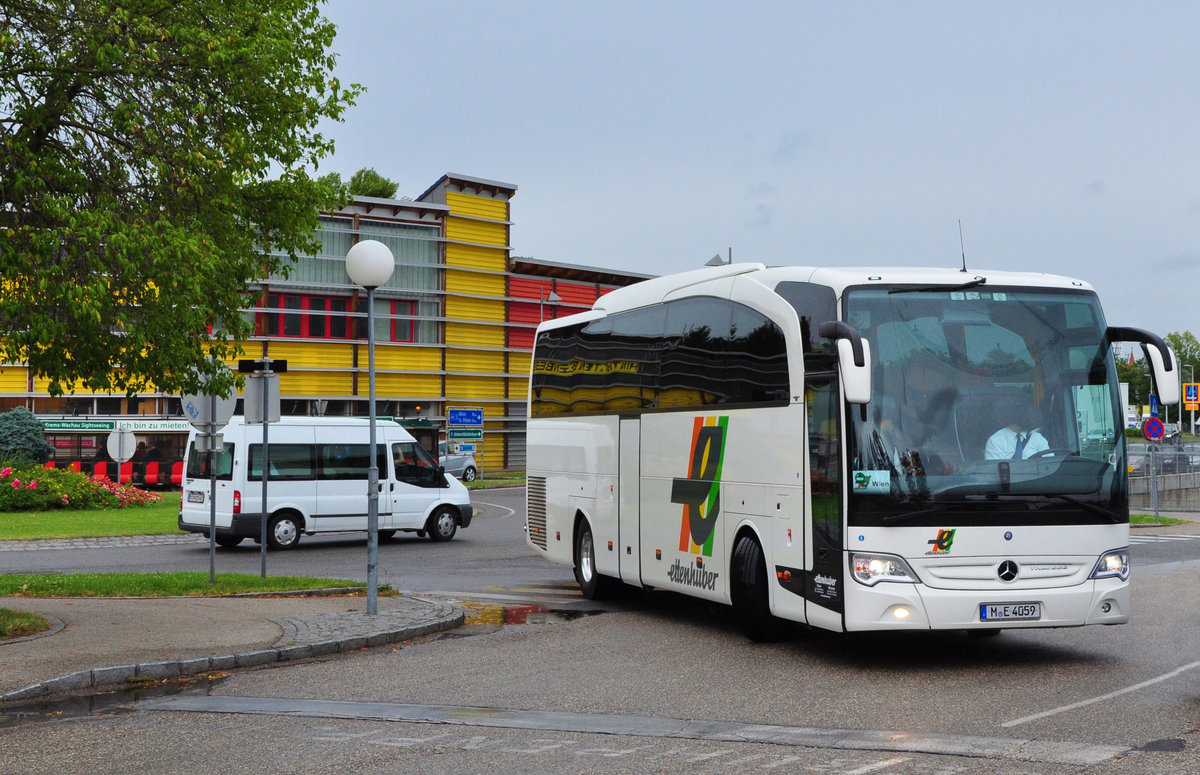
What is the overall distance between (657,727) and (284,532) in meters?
17.5

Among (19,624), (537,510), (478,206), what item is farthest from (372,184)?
(19,624)

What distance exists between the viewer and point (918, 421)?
10.4 meters

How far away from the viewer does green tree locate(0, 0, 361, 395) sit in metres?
11.2

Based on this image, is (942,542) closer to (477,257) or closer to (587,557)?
(587,557)

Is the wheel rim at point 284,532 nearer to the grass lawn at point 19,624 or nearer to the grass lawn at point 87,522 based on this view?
the grass lawn at point 87,522

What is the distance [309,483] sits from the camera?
971 inches

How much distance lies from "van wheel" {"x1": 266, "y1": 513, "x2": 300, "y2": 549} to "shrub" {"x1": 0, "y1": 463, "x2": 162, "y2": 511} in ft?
43.8

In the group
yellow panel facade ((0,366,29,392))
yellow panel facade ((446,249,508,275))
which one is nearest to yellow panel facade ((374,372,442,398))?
yellow panel facade ((446,249,508,275))

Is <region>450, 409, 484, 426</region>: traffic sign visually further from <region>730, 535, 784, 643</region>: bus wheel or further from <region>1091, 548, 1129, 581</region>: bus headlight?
<region>1091, 548, 1129, 581</region>: bus headlight

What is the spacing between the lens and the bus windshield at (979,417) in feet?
33.7

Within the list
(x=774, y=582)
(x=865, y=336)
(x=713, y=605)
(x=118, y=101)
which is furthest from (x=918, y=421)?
(x=118, y=101)

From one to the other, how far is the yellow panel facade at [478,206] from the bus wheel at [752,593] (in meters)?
50.7

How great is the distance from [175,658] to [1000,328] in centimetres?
695

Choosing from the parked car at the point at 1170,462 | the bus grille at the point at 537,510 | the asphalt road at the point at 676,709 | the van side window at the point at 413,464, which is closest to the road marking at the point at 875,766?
the asphalt road at the point at 676,709
